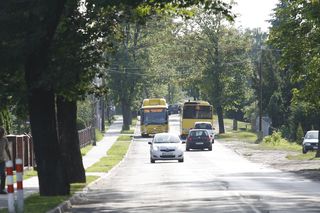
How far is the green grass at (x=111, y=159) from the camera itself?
42812 mm

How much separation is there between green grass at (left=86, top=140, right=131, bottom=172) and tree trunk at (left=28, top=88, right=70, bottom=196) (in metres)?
18.6

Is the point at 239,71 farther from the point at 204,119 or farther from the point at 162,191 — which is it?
the point at 162,191

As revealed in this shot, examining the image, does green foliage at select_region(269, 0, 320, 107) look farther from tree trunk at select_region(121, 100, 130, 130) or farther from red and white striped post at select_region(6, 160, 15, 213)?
tree trunk at select_region(121, 100, 130, 130)

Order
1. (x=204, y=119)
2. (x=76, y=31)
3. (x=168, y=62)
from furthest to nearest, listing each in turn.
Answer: (x=168, y=62), (x=204, y=119), (x=76, y=31)

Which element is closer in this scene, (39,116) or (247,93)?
(39,116)

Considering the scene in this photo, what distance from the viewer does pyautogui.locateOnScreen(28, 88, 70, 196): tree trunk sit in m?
21.9

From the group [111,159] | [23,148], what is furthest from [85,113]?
[23,148]

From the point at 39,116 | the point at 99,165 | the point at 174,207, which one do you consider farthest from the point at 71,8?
the point at 99,165

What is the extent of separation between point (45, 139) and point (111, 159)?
104 ft

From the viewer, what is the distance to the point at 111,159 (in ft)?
176

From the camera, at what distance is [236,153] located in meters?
63.0

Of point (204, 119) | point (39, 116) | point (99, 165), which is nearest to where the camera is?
point (39, 116)

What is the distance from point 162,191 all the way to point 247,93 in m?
77.6

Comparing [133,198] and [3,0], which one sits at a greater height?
[3,0]
